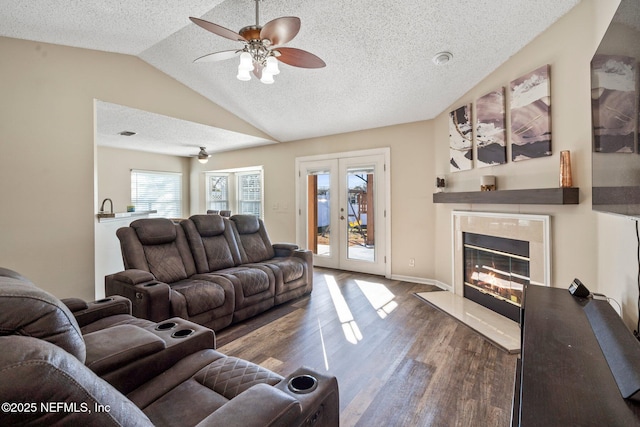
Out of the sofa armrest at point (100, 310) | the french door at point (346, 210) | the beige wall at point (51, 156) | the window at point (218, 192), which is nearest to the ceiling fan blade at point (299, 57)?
the sofa armrest at point (100, 310)

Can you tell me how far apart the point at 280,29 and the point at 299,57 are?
1.33ft

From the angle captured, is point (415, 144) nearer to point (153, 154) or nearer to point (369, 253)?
point (369, 253)

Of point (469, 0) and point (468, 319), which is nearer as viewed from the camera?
point (469, 0)

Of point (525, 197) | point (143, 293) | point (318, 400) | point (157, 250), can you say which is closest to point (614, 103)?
point (525, 197)

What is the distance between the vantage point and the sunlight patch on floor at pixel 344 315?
8.63 feet

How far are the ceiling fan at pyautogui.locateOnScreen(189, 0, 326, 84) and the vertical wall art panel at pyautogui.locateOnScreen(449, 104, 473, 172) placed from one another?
2.05 m

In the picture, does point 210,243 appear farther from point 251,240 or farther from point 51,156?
point 51,156

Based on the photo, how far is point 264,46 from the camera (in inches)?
83.4

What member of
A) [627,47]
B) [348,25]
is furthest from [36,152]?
[627,47]

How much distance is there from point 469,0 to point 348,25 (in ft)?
3.20

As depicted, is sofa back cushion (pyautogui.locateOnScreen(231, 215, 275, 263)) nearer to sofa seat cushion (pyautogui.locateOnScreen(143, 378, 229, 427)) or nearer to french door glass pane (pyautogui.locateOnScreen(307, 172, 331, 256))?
french door glass pane (pyautogui.locateOnScreen(307, 172, 331, 256))

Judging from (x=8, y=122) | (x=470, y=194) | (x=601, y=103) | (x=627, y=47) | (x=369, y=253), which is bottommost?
(x=369, y=253)

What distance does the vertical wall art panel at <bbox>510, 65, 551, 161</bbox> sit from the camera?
2.48 meters

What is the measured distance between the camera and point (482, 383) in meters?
1.93
